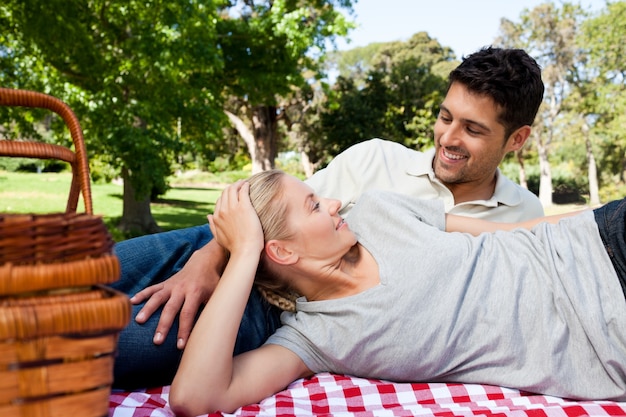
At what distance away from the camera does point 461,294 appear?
6.32 feet

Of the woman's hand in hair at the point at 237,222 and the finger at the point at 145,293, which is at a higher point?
the woman's hand in hair at the point at 237,222

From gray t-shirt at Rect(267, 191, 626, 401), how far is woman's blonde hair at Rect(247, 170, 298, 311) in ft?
0.46

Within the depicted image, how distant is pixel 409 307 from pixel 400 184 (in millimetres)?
1352

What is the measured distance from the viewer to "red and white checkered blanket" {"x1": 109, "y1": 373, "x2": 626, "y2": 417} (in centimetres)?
172

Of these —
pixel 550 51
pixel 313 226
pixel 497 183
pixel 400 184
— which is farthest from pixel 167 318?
pixel 550 51

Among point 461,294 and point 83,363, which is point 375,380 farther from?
point 83,363

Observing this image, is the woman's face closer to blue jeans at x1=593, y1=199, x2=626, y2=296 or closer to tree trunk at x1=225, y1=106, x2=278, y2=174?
blue jeans at x1=593, y1=199, x2=626, y2=296

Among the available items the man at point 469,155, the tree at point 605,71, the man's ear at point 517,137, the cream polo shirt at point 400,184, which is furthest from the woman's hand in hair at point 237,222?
the tree at point 605,71

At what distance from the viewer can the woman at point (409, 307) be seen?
1816 mm

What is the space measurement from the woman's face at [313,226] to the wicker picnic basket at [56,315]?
1032 mm

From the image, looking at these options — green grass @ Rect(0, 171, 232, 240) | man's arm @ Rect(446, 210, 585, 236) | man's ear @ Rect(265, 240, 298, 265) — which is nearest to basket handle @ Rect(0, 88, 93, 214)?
man's ear @ Rect(265, 240, 298, 265)

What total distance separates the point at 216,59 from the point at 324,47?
4351mm

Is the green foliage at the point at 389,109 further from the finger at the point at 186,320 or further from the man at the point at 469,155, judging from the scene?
the finger at the point at 186,320

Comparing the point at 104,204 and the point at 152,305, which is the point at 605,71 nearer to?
the point at 104,204
